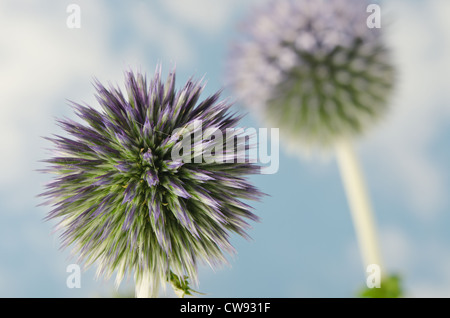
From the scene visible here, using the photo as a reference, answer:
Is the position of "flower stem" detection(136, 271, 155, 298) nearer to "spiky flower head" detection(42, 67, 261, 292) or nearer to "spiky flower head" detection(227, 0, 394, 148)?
"spiky flower head" detection(42, 67, 261, 292)

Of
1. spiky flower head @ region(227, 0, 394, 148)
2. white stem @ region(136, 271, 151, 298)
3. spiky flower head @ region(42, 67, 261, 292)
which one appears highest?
spiky flower head @ region(227, 0, 394, 148)

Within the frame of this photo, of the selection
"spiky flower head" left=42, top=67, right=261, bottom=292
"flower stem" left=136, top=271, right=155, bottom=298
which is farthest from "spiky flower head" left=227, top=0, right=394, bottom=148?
"flower stem" left=136, top=271, right=155, bottom=298

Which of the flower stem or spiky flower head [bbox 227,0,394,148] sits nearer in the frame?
the flower stem

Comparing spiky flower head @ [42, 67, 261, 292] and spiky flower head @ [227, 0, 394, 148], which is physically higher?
spiky flower head @ [227, 0, 394, 148]

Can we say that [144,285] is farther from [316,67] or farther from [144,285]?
[316,67]

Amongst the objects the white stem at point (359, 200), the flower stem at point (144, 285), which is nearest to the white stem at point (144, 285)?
the flower stem at point (144, 285)

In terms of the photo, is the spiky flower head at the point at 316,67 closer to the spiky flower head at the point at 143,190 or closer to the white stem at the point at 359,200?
the white stem at the point at 359,200
